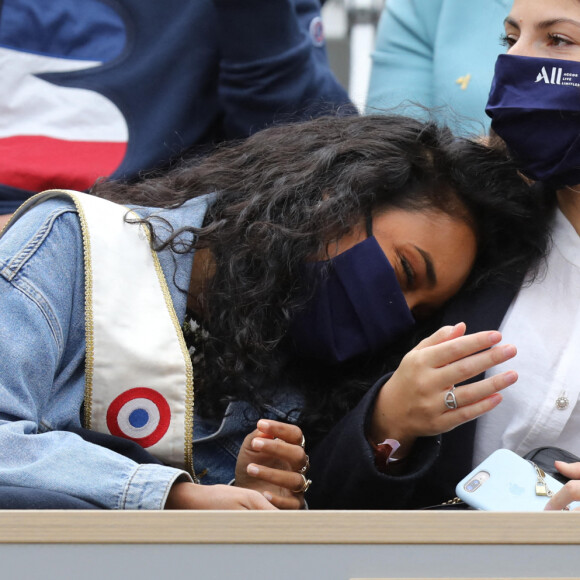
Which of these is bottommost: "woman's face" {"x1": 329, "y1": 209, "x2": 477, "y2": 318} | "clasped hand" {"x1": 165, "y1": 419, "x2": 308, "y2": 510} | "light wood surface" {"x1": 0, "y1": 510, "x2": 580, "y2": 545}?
"clasped hand" {"x1": 165, "y1": 419, "x2": 308, "y2": 510}

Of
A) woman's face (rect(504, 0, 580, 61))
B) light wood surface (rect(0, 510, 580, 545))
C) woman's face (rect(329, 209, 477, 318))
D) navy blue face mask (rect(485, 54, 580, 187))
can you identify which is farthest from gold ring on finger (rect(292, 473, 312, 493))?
woman's face (rect(504, 0, 580, 61))

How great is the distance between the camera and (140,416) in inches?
56.8

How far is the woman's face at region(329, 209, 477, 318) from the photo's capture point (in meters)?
1.63

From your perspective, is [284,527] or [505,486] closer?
[284,527]

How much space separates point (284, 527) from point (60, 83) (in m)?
1.38

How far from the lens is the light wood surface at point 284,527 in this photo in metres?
0.91

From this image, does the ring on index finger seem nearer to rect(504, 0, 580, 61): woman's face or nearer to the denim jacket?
the denim jacket

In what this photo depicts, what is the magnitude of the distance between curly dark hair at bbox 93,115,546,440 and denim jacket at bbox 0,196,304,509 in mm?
74

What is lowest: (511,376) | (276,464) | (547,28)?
(276,464)

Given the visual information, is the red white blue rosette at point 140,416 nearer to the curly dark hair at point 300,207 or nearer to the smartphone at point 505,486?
the curly dark hair at point 300,207

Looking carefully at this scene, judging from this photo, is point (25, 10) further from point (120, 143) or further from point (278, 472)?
point (278, 472)

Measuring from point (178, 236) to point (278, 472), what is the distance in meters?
0.44

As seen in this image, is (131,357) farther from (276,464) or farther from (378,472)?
(378,472)

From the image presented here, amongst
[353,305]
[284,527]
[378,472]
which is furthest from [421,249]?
[284,527]
